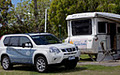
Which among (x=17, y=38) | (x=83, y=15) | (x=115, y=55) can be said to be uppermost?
(x=83, y=15)

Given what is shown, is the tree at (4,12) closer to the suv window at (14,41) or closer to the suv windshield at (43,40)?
the suv window at (14,41)

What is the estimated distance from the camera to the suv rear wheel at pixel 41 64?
12.2m

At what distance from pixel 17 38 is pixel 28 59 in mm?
1576

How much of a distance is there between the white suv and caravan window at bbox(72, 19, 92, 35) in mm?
3259

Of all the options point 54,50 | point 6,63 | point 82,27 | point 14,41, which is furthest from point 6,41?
point 82,27

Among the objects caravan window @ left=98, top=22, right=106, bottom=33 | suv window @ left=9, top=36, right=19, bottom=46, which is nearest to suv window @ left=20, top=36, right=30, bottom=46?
suv window @ left=9, top=36, right=19, bottom=46

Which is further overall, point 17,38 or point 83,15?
point 83,15

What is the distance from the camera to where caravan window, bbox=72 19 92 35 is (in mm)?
16516

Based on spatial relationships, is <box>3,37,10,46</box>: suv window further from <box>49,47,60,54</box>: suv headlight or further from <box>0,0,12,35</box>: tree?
<box>0,0,12,35</box>: tree

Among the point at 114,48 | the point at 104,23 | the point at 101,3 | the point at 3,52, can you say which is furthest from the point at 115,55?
the point at 101,3

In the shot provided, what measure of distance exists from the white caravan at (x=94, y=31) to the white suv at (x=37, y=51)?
3006mm

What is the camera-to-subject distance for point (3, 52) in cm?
Result: 1415

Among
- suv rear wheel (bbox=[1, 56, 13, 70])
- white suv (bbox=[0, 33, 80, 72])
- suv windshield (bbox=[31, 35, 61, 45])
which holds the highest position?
suv windshield (bbox=[31, 35, 61, 45])

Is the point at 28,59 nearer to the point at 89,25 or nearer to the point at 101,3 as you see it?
the point at 89,25
